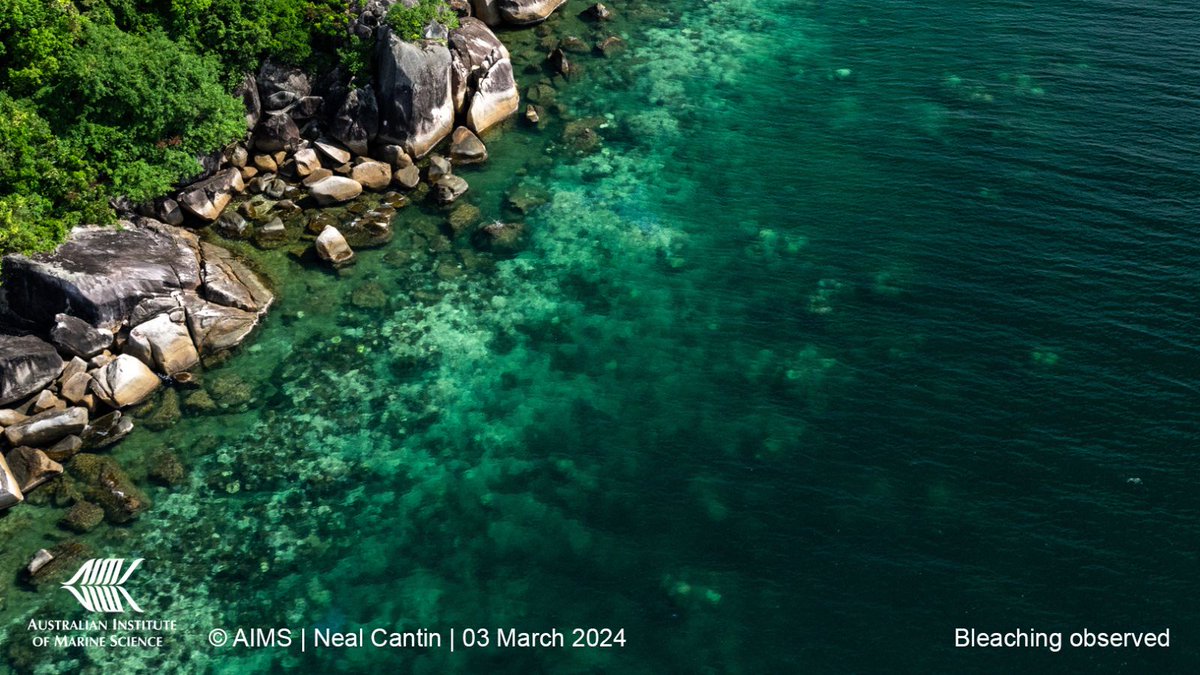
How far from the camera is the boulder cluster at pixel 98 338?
Answer: 34188mm

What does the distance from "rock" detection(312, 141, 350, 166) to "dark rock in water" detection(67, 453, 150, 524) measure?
17554mm

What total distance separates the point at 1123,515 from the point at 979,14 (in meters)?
36.0

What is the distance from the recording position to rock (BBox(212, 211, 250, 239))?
1673 inches

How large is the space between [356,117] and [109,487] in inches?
822

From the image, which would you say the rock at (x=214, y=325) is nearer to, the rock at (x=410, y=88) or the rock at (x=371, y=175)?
the rock at (x=371, y=175)

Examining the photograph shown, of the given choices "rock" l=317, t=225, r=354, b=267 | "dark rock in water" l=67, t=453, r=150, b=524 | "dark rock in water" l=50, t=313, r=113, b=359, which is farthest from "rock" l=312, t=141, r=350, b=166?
"dark rock in water" l=67, t=453, r=150, b=524

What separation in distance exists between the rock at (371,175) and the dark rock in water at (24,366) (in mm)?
15347

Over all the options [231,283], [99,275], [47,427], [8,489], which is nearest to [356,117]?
[231,283]

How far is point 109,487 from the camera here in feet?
110

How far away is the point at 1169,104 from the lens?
48.2 metres

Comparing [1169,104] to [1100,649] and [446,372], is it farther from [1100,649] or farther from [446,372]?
[446,372]

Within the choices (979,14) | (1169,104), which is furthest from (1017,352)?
(979,14)

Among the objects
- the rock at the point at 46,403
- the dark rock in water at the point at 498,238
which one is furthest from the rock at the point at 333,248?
the rock at the point at 46,403

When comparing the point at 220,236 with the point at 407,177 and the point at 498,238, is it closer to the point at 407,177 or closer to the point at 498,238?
the point at 407,177
